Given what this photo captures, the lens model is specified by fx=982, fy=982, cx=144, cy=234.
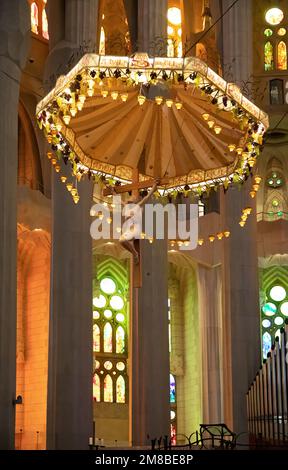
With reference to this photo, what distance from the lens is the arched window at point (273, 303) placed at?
3044cm

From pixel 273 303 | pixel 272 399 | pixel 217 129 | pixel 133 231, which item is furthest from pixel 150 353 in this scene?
pixel 273 303

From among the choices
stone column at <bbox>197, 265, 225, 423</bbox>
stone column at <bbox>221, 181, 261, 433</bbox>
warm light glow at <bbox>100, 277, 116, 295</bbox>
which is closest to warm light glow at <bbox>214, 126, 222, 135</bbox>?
stone column at <bbox>221, 181, 261, 433</bbox>

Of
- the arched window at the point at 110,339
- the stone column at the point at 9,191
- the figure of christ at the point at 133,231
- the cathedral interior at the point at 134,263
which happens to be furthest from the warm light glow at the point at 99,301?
the figure of christ at the point at 133,231

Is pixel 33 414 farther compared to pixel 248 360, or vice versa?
pixel 33 414

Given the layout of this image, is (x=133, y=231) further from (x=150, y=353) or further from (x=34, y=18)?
(x=34, y=18)

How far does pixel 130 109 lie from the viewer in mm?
16703

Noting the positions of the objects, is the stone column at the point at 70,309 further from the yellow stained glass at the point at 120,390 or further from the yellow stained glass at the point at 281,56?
the yellow stained glass at the point at 281,56

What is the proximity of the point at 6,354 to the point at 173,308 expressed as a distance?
15.1 m

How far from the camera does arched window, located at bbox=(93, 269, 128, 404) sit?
30141 millimetres

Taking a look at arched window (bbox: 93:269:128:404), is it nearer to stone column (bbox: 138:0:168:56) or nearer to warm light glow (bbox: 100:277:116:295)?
warm light glow (bbox: 100:277:116:295)

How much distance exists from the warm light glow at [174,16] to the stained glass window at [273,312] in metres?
8.67

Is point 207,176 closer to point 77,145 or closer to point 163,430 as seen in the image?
point 77,145

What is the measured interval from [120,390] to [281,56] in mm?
11497

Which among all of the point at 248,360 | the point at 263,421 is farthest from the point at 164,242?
the point at 263,421
